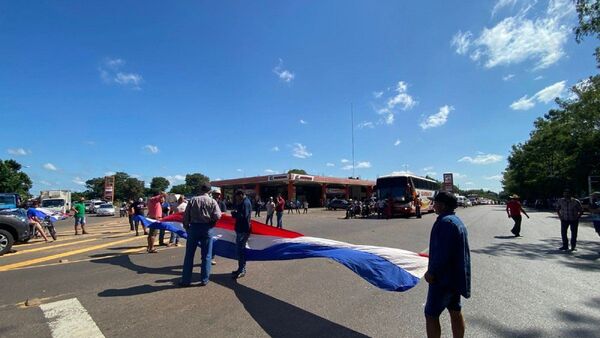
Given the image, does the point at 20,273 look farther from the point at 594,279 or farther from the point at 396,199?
the point at 396,199

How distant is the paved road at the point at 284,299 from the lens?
470 cm

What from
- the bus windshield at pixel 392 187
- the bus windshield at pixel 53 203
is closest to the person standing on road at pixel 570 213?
the bus windshield at pixel 392 187

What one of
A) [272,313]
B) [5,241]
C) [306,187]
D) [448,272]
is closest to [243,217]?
[272,313]

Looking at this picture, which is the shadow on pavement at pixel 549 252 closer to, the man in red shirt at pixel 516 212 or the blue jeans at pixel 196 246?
the man in red shirt at pixel 516 212

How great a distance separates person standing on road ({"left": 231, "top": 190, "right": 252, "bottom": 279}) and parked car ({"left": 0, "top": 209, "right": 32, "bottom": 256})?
823 centimetres

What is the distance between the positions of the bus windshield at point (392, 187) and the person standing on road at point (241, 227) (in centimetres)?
2419

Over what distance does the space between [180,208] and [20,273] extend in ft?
14.6

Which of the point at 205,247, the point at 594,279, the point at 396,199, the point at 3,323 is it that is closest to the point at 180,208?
the point at 205,247

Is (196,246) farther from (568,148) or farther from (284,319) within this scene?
(568,148)

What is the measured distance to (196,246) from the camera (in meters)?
6.91

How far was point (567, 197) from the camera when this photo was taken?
11445 millimetres

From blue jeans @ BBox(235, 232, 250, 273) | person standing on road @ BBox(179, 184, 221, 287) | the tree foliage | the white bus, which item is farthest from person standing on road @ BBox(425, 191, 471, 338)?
the tree foliage

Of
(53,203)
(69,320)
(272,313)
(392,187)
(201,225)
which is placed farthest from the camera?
(53,203)

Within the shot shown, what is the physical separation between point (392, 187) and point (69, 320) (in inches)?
1098
